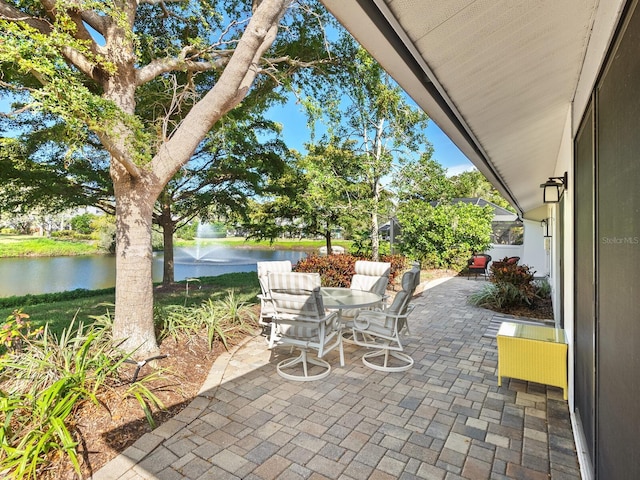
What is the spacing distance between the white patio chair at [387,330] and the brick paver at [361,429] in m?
0.17

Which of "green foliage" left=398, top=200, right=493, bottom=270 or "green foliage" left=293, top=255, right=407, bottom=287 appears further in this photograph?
"green foliage" left=398, top=200, right=493, bottom=270

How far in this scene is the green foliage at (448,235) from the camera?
14000 mm

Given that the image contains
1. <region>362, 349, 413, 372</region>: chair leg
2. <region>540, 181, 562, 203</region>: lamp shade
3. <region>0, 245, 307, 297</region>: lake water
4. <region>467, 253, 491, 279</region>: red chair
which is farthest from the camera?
<region>0, 245, 307, 297</region>: lake water

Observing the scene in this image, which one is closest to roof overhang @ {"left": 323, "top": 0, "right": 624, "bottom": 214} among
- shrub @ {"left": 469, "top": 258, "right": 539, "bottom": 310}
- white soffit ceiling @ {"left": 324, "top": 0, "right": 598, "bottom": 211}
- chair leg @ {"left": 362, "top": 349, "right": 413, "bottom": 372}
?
white soffit ceiling @ {"left": 324, "top": 0, "right": 598, "bottom": 211}

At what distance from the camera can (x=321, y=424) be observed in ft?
9.64

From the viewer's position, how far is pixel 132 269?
3.96m

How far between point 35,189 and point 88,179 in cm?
102

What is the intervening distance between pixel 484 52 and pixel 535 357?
3.10 m

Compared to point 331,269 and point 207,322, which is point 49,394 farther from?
point 331,269

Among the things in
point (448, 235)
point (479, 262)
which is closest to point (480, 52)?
point (479, 262)

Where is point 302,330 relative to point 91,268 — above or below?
above

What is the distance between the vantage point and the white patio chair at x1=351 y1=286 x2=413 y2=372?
4152mm

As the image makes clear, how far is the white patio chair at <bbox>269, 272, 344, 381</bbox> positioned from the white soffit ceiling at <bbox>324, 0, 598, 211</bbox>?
2239 millimetres

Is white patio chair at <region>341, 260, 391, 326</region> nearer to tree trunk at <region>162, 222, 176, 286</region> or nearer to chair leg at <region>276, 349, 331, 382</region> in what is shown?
chair leg at <region>276, 349, 331, 382</region>
